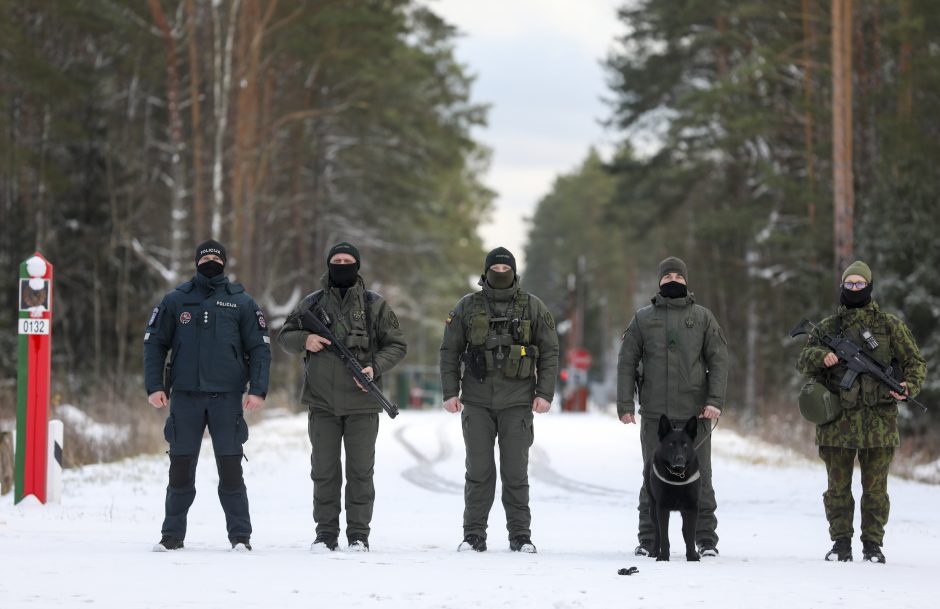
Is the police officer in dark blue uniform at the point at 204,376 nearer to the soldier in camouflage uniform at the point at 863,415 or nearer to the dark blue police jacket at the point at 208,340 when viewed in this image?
the dark blue police jacket at the point at 208,340

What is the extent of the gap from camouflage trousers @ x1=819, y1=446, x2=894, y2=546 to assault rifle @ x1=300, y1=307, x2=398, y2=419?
313 centimetres

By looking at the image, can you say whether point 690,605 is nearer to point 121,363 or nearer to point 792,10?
point 121,363

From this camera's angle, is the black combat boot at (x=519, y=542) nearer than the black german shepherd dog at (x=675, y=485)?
No

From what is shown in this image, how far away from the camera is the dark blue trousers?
9578mm

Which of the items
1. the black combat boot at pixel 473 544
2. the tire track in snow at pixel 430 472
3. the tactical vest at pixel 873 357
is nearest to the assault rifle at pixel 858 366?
the tactical vest at pixel 873 357

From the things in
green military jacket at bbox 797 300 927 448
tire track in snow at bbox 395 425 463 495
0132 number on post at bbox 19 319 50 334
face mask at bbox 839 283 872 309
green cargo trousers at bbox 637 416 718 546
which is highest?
face mask at bbox 839 283 872 309

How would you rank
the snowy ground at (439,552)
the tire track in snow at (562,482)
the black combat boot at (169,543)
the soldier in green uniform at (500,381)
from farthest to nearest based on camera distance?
the tire track in snow at (562,482)
the soldier in green uniform at (500,381)
the black combat boot at (169,543)
the snowy ground at (439,552)

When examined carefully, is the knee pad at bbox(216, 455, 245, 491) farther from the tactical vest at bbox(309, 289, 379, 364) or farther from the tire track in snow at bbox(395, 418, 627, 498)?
the tire track in snow at bbox(395, 418, 627, 498)

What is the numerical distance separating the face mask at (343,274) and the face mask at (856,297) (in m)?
3.50

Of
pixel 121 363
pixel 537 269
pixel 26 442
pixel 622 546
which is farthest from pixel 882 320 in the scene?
pixel 537 269

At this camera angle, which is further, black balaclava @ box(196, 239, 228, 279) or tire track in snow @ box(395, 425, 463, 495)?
tire track in snow @ box(395, 425, 463, 495)

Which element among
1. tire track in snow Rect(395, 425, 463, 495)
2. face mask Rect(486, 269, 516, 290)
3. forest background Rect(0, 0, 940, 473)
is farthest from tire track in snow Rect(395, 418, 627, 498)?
face mask Rect(486, 269, 516, 290)

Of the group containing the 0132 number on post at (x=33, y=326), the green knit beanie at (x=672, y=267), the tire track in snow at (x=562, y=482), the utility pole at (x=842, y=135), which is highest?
the utility pole at (x=842, y=135)

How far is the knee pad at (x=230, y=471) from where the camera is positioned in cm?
962
